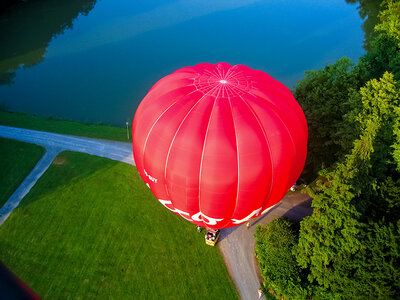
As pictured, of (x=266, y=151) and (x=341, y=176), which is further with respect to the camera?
(x=341, y=176)

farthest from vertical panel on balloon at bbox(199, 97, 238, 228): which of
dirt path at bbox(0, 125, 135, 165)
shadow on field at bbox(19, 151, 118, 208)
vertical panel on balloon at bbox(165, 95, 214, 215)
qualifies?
shadow on field at bbox(19, 151, 118, 208)

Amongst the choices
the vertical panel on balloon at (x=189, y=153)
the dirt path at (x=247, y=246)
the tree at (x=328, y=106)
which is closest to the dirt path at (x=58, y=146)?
the dirt path at (x=247, y=246)

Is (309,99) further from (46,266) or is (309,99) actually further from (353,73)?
(46,266)

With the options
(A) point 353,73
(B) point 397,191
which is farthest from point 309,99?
(B) point 397,191

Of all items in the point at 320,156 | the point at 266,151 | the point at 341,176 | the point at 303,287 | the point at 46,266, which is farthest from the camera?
the point at 320,156

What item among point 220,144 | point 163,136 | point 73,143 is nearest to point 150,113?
point 163,136

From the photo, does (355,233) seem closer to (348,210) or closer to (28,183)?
(348,210)

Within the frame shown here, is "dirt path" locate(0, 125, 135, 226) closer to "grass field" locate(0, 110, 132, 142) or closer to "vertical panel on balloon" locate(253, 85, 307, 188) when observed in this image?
"grass field" locate(0, 110, 132, 142)

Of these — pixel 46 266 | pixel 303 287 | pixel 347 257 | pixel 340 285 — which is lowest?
pixel 46 266

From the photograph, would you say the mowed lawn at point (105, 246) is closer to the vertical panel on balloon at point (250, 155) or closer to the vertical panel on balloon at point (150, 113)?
the vertical panel on balloon at point (150, 113)
